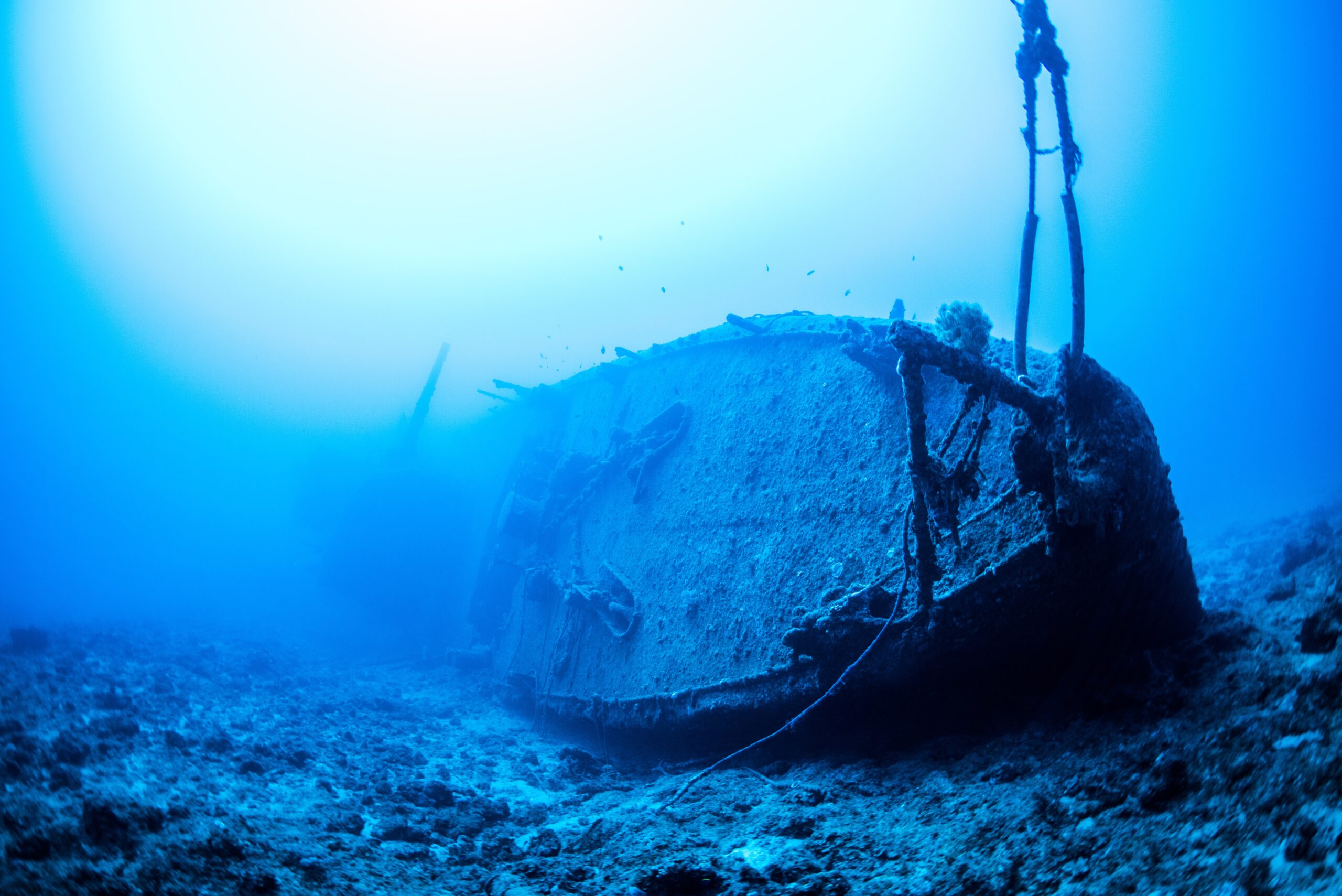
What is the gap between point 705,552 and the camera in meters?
6.23

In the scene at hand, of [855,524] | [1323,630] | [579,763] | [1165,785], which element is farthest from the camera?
[579,763]

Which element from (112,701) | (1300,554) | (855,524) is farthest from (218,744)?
(1300,554)

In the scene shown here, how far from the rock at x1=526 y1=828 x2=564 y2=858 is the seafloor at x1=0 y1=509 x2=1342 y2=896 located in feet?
0.10

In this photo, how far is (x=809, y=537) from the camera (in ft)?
16.9

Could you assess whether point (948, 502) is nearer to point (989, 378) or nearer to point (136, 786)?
point (989, 378)

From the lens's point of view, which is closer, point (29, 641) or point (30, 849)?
point (30, 849)

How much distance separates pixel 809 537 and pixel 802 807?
7.89ft

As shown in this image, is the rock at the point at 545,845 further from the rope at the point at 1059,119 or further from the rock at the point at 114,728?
the rock at the point at 114,728

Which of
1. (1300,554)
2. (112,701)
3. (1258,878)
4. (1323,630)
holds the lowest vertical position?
(112,701)

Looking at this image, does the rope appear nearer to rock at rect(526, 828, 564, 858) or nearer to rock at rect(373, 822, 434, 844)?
rock at rect(526, 828, 564, 858)

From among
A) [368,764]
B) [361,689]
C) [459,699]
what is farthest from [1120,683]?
[361,689]

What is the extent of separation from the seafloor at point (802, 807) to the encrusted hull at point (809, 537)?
52 centimetres

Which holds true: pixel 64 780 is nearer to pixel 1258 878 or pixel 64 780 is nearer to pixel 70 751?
pixel 70 751

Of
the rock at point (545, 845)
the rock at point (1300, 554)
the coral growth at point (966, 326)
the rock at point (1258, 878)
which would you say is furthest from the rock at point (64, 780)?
the rock at point (1300, 554)
